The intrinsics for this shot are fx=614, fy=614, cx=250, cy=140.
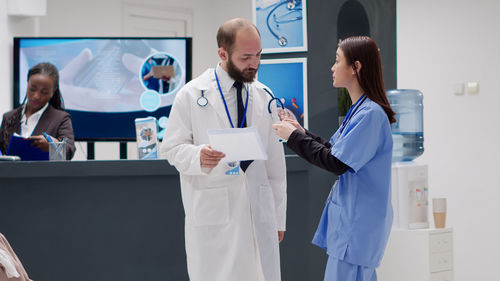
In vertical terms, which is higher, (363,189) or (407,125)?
(407,125)

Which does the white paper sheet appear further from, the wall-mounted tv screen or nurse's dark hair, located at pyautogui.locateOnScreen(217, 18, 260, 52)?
the wall-mounted tv screen

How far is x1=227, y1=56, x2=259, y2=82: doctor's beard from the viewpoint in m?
2.29

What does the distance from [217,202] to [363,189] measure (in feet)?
Answer: 1.76

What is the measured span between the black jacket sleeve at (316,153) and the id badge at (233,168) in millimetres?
215

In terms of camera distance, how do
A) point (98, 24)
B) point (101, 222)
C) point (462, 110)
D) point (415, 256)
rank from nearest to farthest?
point (101, 222) < point (415, 256) < point (462, 110) < point (98, 24)

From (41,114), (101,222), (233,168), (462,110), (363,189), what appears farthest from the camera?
(462,110)

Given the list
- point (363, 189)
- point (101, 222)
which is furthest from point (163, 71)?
point (363, 189)

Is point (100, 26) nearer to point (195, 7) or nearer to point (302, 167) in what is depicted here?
point (195, 7)

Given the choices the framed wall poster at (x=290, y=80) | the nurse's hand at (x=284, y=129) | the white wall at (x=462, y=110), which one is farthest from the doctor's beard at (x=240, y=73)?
the white wall at (x=462, y=110)

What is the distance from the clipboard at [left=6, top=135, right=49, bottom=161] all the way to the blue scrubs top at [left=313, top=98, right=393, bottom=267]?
181 cm

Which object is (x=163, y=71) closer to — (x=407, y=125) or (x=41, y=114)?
(x=41, y=114)

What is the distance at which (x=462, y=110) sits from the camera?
Answer: 531 centimetres

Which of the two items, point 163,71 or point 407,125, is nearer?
point 407,125

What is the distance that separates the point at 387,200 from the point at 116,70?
3.04 meters
